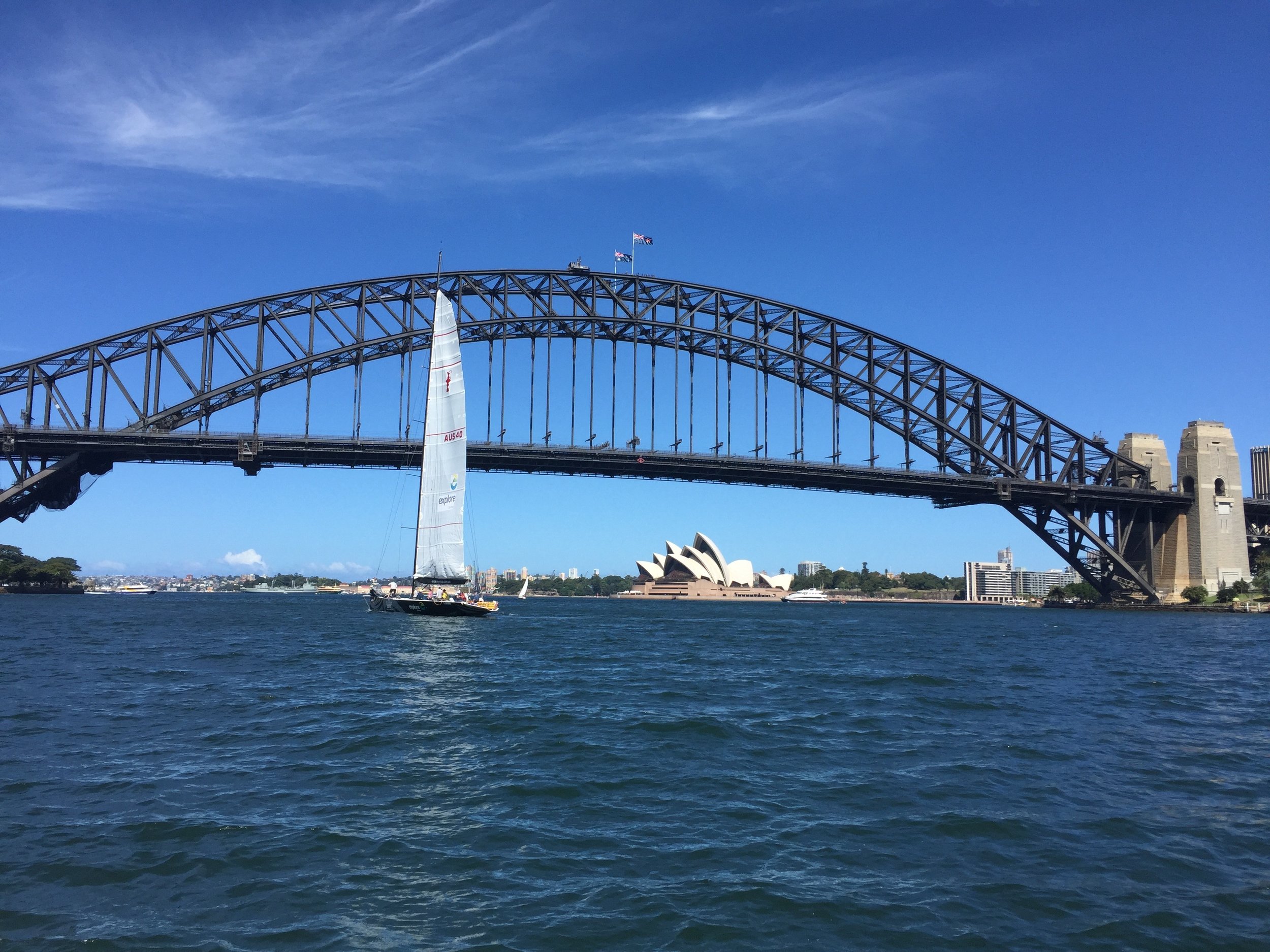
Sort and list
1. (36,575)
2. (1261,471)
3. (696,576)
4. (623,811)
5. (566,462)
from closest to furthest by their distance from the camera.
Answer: (623,811) → (566,462) → (36,575) → (1261,471) → (696,576)

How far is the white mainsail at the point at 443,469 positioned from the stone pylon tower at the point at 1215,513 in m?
65.9

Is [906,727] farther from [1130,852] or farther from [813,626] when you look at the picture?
[813,626]

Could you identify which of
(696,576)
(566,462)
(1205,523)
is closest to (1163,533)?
(1205,523)

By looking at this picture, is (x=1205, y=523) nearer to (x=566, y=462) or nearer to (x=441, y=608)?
(x=566, y=462)

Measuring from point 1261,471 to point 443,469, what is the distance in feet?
404

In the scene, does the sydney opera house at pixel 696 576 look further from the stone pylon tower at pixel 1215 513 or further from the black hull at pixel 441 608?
the black hull at pixel 441 608

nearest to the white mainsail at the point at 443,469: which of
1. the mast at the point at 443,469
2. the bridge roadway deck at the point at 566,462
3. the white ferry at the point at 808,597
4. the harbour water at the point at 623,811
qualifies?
the mast at the point at 443,469

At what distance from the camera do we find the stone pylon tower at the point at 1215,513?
78.8m

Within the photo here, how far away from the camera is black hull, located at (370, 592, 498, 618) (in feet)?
157

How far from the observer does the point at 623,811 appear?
34.9ft

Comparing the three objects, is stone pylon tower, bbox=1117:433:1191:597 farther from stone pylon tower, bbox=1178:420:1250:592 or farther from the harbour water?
the harbour water

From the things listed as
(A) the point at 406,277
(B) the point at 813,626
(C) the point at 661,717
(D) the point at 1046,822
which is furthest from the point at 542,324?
(D) the point at 1046,822

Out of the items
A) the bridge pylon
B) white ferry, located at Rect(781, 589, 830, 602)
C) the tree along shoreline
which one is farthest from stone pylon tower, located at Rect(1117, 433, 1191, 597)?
the tree along shoreline

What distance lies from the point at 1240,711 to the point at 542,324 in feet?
223
